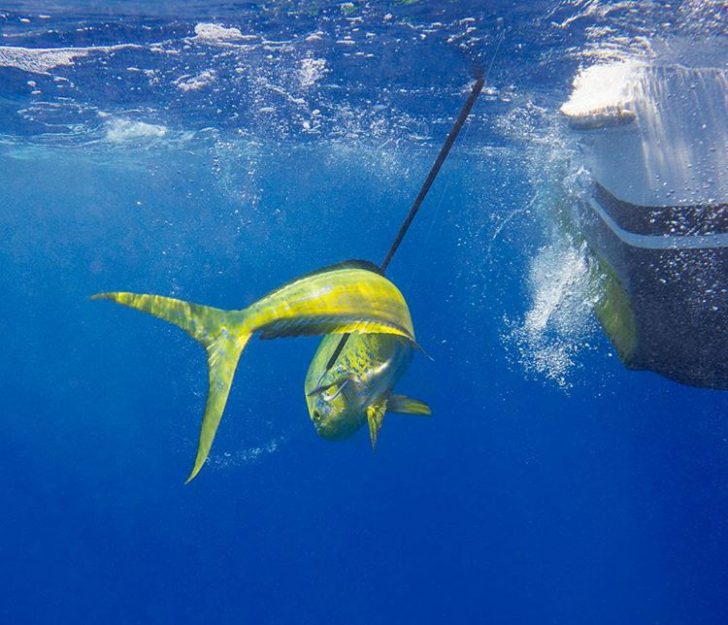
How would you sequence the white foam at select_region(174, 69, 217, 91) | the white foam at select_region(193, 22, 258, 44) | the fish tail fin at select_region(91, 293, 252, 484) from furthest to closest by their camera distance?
the white foam at select_region(174, 69, 217, 91)
the white foam at select_region(193, 22, 258, 44)
the fish tail fin at select_region(91, 293, 252, 484)

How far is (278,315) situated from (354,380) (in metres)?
1.75

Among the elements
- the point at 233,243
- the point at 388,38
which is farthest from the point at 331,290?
the point at 233,243

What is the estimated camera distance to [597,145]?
10.4 meters

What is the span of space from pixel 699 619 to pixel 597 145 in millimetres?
23074

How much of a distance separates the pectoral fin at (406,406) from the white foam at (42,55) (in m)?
10.2

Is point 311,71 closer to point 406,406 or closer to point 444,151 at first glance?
point 406,406

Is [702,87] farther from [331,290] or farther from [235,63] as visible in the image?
[331,290]

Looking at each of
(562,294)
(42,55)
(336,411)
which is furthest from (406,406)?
(562,294)

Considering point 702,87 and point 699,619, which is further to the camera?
point 699,619

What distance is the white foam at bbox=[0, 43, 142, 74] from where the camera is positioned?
10.6m

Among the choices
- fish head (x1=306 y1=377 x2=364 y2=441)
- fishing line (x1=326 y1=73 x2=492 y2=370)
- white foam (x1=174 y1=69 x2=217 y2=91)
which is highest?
fishing line (x1=326 y1=73 x2=492 y2=370)

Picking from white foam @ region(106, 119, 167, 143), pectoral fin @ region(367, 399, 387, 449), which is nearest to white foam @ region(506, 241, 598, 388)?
pectoral fin @ region(367, 399, 387, 449)

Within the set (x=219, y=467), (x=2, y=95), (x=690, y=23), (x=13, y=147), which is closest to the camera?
(x=690, y=23)

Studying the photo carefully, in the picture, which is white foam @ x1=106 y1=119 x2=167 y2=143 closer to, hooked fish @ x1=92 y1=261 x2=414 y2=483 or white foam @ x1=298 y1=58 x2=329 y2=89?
white foam @ x1=298 y1=58 x2=329 y2=89
